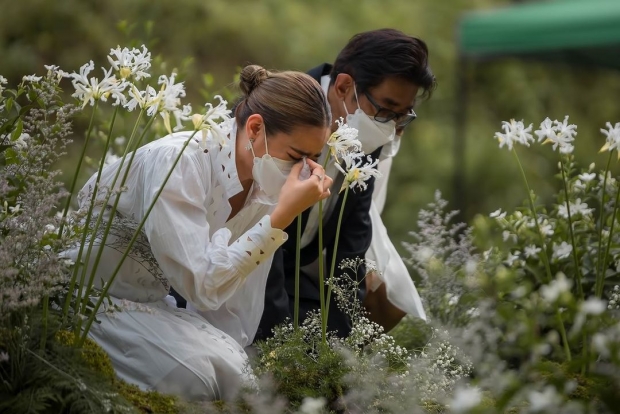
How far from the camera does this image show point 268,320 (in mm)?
3436

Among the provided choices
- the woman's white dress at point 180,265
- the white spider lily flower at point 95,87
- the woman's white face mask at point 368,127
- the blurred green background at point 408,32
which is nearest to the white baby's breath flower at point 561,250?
the woman's white face mask at point 368,127

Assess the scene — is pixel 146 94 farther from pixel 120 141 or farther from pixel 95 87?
pixel 120 141

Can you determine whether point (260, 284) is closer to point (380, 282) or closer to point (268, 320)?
point (268, 320)

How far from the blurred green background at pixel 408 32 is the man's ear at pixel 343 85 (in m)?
3.53

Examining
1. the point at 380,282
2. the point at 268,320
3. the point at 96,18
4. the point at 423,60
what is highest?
the point at 96,18

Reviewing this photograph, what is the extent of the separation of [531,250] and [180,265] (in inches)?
57.4

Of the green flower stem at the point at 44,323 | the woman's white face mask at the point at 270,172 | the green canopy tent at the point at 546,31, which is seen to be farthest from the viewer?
the green canopy tent at the point at 546,31

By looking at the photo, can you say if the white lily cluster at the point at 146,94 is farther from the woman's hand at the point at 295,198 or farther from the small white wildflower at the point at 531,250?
the small white wildflower at the point at 531,250

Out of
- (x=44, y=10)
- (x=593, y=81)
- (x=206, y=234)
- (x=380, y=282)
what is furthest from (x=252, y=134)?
(x=593, y=81)

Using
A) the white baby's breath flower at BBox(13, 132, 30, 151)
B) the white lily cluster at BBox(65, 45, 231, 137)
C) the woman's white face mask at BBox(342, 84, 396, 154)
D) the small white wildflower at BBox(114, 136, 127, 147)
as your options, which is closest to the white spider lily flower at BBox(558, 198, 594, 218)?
the woman's white face mask at BBox(342, 84, 396, 154)

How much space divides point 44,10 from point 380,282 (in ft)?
16.7

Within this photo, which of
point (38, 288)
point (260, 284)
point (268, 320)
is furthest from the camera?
point (268, 320)

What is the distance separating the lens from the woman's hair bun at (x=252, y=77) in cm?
299

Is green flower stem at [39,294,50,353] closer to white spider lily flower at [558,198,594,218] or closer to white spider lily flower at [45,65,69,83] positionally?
white spider lily flower at [45,65,69,83]
